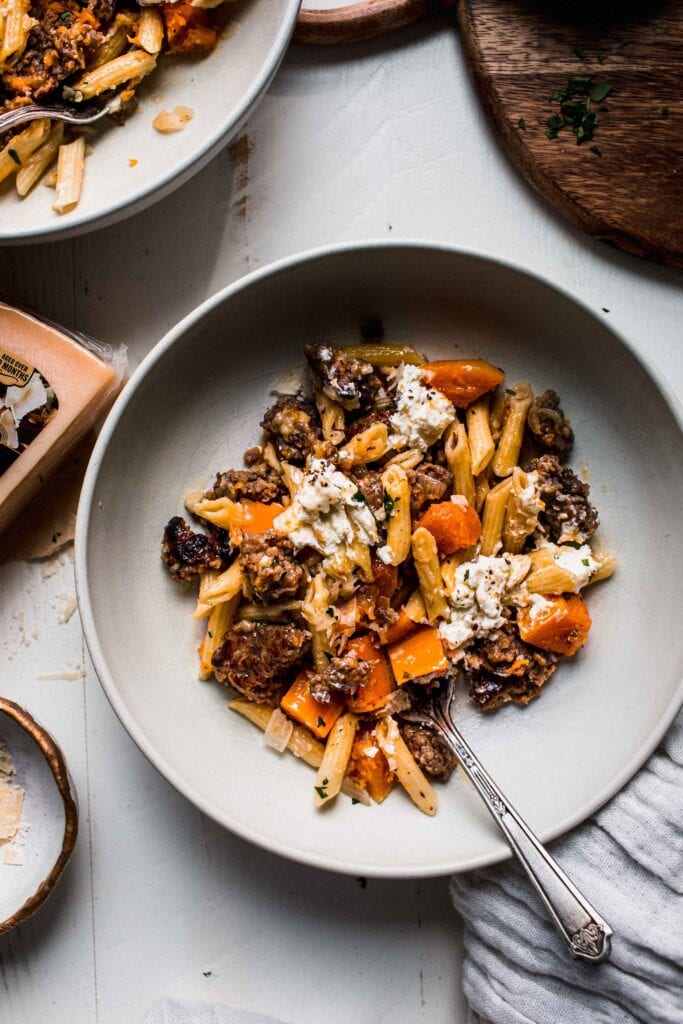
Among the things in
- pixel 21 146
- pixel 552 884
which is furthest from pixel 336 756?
pixel 21 146

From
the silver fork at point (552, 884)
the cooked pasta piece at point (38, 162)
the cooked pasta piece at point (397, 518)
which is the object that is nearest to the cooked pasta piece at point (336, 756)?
the silver fork at point (552, 884)

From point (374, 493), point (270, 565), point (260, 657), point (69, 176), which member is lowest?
point (260, 657)

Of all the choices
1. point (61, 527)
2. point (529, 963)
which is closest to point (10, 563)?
point (61, 527)

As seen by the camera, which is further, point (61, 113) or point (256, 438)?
point (256, 438)

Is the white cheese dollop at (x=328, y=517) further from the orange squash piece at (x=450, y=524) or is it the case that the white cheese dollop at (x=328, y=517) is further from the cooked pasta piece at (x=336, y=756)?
the cooked pasta piece at (x=336, y=756)

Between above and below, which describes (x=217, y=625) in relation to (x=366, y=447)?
below

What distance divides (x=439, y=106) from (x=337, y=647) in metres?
1.53

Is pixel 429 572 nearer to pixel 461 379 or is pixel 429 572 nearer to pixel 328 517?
pixel 328 517

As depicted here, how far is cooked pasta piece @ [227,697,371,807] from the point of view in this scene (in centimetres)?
221

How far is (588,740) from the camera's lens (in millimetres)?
2217

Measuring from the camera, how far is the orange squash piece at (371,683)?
213cm

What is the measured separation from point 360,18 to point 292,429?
1.11 meters

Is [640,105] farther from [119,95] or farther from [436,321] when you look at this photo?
[119,95]

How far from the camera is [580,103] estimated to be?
2271mm
